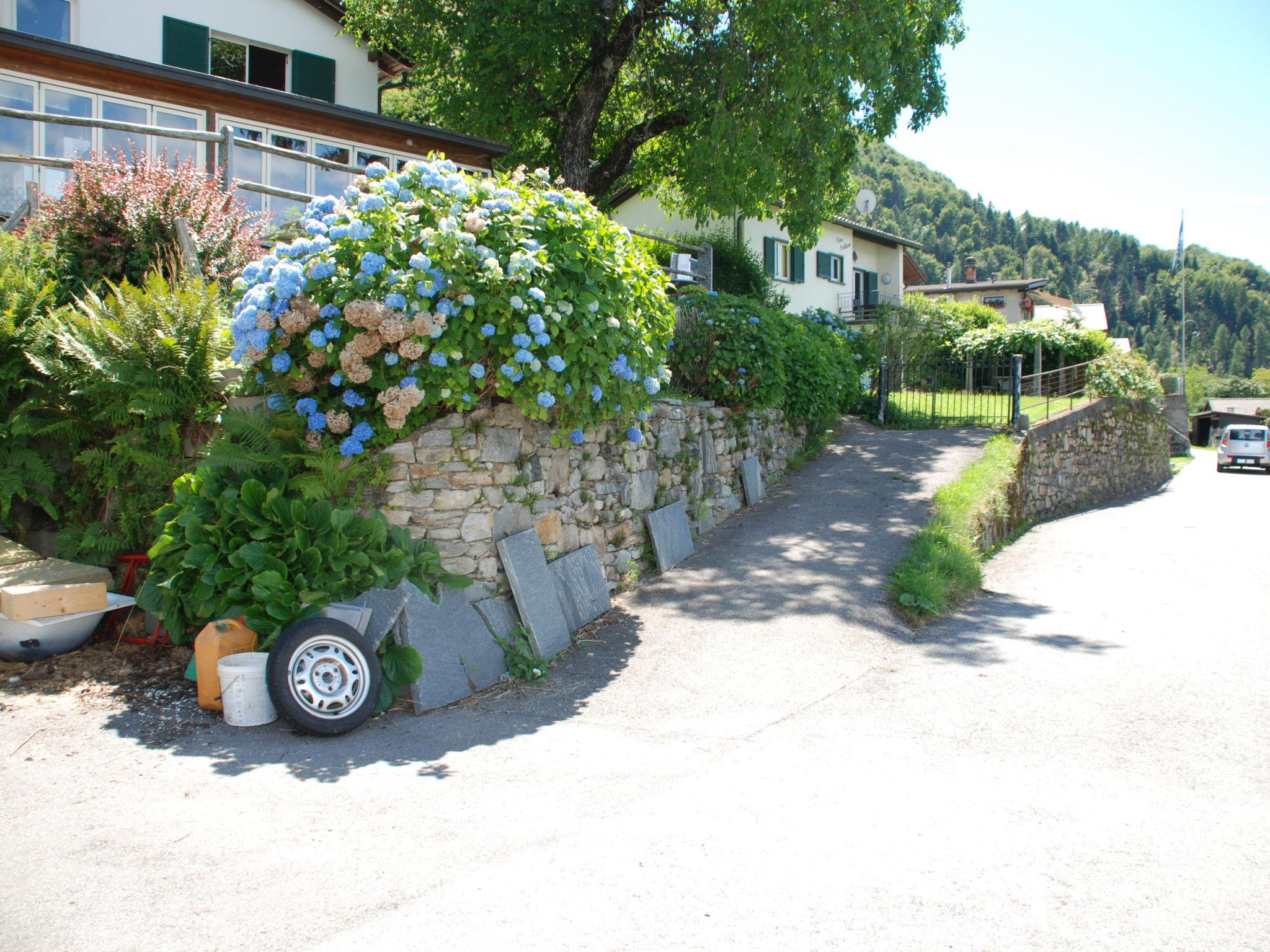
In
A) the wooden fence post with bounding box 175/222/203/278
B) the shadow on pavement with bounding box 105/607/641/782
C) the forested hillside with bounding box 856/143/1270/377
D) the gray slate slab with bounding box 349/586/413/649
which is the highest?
the forested hillside with bounding box 856/143/1270/377

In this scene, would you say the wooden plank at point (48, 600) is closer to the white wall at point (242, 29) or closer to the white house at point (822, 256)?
the white wall at point (242, 29)

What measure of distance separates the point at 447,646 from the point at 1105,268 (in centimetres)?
13233

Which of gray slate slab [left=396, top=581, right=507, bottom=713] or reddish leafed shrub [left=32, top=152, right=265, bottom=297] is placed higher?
reddish leafed shrub [left=32, top=152, right=265, bottom=297]

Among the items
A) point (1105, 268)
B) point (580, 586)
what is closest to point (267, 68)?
point (580, 586)

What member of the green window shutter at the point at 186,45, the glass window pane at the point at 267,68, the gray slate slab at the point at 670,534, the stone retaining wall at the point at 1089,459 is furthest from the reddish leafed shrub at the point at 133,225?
the glass window pane at the point at 267,68

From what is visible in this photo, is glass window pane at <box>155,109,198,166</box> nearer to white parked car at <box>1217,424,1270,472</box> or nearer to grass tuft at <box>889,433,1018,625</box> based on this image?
grass tuft at <box>889,433,1018,625</box>

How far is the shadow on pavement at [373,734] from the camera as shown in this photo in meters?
5.00

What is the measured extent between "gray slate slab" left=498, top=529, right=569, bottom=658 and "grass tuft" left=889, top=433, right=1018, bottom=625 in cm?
319

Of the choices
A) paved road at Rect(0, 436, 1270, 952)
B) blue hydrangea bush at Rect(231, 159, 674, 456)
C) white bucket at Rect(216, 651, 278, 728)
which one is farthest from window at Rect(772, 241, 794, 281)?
white bucket at Rect(216, 651, 278, 728)

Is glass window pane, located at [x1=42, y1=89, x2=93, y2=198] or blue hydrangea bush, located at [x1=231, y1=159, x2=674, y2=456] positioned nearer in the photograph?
blue hydrangea bush, located at [x1=231, y1=159, x2=674, y2=456]

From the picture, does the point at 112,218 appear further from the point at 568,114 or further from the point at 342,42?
the point at 342,42

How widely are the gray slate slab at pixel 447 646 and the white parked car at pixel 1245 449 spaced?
32.5 metres

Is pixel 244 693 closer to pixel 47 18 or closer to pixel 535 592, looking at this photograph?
pixel 535 592

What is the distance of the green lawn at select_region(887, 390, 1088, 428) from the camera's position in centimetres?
1677
